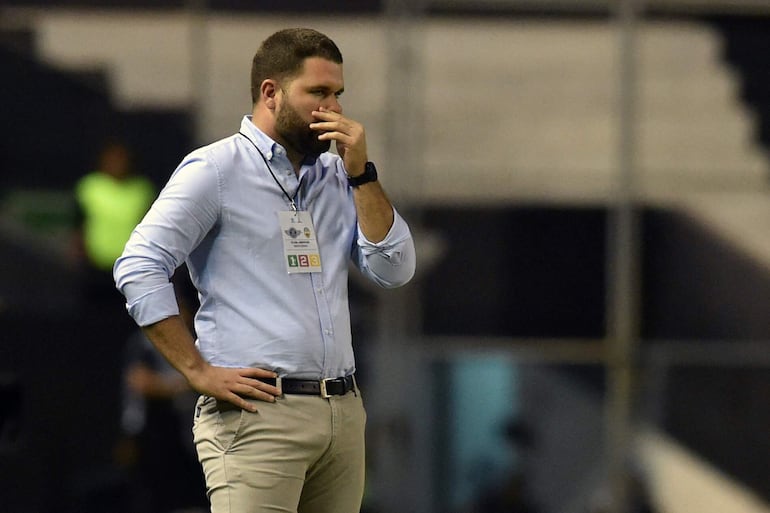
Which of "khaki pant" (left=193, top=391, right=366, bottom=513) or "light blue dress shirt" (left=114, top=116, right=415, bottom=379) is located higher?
"light blue dress shirt" (left=114, top=116, right=415, bottom=379)

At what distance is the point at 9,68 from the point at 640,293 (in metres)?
4.50

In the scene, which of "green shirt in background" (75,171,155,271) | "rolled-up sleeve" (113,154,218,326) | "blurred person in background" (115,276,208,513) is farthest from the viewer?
"green shirt in background" (75,171,155,271)

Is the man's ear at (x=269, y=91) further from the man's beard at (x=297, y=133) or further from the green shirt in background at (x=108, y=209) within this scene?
the green shirt in background at (x=108, y=209)

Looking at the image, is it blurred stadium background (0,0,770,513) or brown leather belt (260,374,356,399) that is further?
blurred stadium background (0,0,770,513)

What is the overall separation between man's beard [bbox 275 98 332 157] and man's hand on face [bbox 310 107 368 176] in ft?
0.10

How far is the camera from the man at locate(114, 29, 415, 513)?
362 centimetres

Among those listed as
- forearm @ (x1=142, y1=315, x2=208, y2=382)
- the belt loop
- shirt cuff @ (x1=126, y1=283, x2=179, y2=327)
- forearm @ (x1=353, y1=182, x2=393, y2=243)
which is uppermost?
forearm @ (x1=353, y1=182, x2=393, y2=243)

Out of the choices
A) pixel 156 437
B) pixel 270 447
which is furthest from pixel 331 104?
pixel 156 437

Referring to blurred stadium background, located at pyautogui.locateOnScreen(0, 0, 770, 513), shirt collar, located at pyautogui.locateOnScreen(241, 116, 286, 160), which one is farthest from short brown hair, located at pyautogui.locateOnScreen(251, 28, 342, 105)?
blurred stadium background, located at pyautogui.locateOnScreen(0, 0, 770, 513)

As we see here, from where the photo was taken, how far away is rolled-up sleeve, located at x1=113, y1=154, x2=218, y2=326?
3.61m

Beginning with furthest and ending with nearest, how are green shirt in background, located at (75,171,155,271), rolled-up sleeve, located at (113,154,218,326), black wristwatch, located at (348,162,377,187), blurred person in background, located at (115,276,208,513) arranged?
green shirt in background, located at (75,171,155,271)
blurred person in background, located at (115,276,208,513)
black wristwatch, located at (348,162,377,187)
rolled-up sleeve, located at (113,154,218,326)

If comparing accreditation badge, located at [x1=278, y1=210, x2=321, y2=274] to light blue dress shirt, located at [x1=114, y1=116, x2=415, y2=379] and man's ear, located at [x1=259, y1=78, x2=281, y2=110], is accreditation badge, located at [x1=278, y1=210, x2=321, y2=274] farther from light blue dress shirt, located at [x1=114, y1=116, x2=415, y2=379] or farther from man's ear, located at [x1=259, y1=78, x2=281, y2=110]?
man's ear, located at [x1=259, y1=78, x2=281, y2=110]

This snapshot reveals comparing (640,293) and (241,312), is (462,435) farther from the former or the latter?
(241,312)

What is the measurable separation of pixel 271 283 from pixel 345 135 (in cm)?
41
